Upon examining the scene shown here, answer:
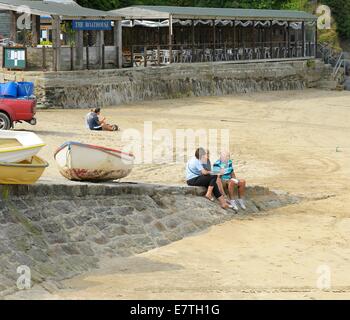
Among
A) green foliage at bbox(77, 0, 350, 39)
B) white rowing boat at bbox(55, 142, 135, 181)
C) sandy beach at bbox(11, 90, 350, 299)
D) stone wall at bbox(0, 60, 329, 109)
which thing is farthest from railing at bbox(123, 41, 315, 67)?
white rowing boat at bbox(55, 142, 135, 181)

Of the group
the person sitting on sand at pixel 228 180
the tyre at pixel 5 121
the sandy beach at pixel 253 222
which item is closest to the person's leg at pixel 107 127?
the sandy beach at pixel 253 222

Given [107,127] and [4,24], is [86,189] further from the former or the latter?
[4,24]

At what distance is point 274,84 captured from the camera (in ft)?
145

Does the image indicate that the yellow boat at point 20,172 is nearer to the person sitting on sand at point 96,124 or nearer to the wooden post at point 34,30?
the person sitting on sand at point 96,124

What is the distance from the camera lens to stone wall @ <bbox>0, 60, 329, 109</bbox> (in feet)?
105

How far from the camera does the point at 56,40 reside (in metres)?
32.5

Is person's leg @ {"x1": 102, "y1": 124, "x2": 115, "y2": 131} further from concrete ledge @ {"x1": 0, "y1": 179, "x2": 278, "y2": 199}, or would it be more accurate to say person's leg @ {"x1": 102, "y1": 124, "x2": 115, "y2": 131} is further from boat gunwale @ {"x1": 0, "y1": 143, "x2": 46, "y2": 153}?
boat gunwale @ {"x1": 0, "y1": 143, "x2": 46, "y2": 153}

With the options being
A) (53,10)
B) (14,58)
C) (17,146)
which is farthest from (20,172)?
(53,10)

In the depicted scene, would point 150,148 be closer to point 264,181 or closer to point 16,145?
point 264,181

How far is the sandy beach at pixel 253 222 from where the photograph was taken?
12.3m

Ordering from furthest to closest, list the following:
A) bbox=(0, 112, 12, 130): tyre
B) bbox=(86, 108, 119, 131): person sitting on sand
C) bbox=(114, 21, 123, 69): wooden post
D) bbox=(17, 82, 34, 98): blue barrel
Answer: bbox=(114, 21, 123, 69): wooden post < bbox=(86, 108, 119, 131): person sitting on sand < bbox=(17, 82, 34, 98): blue barrel < bbox=(0, 112, 12, 130): tyre

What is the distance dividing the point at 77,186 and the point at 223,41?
106 ft

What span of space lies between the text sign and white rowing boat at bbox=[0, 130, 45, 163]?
60.3 ft

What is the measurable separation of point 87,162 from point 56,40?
58.2 feet
